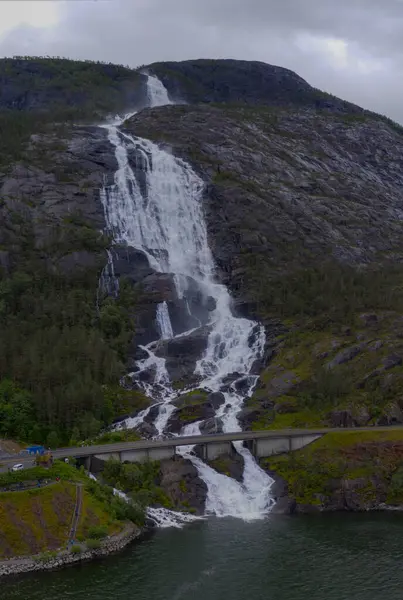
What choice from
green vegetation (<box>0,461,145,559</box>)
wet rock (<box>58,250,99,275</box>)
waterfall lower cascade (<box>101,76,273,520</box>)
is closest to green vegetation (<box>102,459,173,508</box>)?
green vegetation (<box>0,461,145,559</box>)

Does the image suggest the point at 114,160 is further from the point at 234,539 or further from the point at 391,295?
the point at 234,539

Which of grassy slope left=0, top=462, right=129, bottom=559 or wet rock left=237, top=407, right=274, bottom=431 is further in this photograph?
wet rock left=237, top=407, right=274, bottom=431

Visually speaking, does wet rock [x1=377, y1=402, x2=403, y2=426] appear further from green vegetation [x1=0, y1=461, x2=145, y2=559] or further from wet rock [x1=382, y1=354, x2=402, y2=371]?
green vegetation [x1=0, y1=461, x2=145, y2=559]

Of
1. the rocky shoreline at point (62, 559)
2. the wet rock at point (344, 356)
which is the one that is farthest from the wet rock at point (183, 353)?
the rocky shoreline at point (62, 559)

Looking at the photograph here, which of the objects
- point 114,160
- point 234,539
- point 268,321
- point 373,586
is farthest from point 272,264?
point 373,586

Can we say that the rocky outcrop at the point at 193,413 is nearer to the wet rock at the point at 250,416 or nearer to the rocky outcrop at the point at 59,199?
the wet rock at the point at 250,416

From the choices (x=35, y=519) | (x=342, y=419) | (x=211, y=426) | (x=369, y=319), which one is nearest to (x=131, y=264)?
(x=369, y=319)
